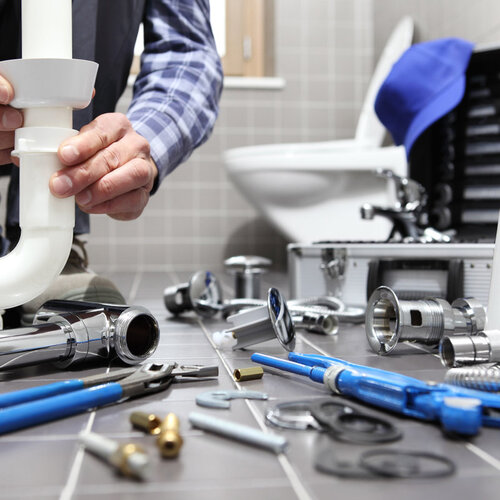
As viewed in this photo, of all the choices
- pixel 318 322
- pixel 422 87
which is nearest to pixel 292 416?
pixel 318 322

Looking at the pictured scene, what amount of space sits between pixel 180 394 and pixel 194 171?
219 cm

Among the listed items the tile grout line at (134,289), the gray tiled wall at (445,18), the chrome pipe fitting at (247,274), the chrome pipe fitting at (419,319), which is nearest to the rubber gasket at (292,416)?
the chrome pipe fitting at (419,319)

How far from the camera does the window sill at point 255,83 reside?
2693 millimetres

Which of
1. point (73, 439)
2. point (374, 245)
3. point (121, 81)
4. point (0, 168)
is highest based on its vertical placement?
point (121, 81)

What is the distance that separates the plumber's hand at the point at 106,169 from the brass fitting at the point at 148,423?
0.76ft

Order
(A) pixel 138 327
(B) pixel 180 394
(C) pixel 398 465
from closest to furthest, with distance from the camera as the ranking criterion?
(C) pixel 398 465 < (B) pixel 180 394 < (A) pixel 138 327

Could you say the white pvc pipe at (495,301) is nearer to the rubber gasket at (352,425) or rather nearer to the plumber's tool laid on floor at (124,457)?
the rubber gasket at (352,425)

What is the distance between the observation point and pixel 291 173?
2.07 meters

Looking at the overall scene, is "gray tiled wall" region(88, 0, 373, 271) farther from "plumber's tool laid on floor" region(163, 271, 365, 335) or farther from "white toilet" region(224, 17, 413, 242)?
"plumber's tool laid on floor" region(163, 271, 365, 335)

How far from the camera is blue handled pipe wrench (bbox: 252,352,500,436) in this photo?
426mm

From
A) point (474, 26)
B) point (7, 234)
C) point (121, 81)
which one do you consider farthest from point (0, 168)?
point (474, 26)

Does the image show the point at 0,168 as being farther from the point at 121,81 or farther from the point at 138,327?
the point at 138,327

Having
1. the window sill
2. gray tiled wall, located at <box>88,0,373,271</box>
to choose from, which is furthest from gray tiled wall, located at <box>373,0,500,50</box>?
the window sill

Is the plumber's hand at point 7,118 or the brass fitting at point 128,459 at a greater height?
the plumber's hand at point 7,118
